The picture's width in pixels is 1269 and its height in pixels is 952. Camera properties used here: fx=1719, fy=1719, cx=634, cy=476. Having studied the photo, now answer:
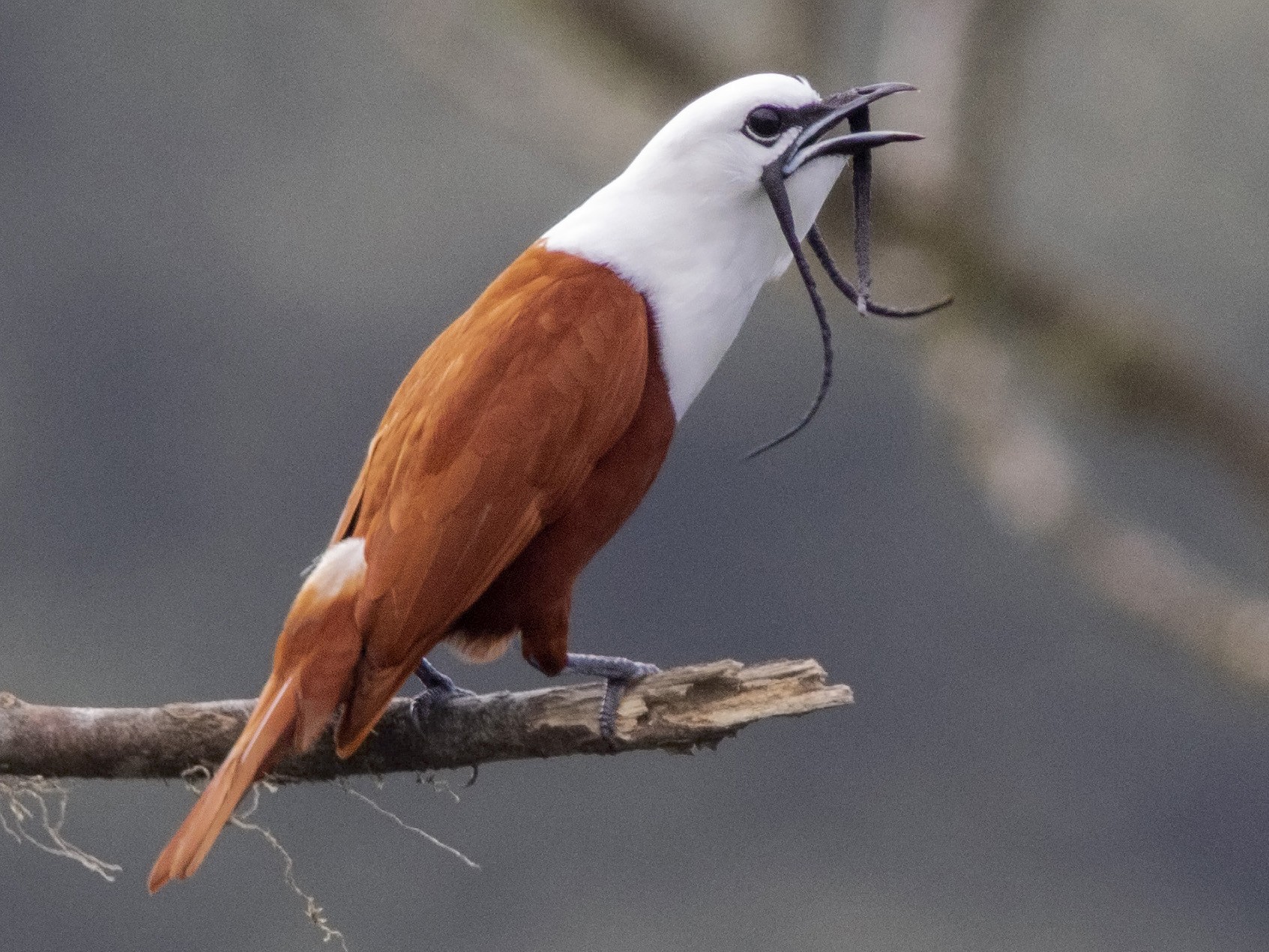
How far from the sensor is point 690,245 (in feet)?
4.13

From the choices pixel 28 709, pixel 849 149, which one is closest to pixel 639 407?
pixel 849 149

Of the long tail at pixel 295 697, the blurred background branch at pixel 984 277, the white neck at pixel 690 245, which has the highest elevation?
the white neck at pixel 690 245

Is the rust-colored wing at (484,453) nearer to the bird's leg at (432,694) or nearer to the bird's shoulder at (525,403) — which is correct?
the bird's shoulder at (525,403)

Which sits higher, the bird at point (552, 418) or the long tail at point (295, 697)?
the bird at point (552, 418)

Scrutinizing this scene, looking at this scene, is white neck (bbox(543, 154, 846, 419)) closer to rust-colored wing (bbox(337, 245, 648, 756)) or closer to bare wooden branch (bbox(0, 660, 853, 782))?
rust-colored wing (bbox(337, 245, 648, 756))

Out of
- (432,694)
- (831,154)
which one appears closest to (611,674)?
(432,694)

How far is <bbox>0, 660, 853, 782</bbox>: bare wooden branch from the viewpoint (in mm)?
1211

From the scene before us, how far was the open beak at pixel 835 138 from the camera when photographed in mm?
1221

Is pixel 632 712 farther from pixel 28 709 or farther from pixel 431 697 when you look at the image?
pixel 28 709

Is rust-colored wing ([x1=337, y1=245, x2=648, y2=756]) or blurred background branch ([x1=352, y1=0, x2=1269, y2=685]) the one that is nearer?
rust-colored wing ([x1=337, y1=245, x2=648, y2=756])

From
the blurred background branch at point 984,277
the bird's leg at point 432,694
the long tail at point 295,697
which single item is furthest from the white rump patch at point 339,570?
the blurred background branch at point 984,277

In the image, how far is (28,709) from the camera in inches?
53.2

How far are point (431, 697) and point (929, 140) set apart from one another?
1254mm

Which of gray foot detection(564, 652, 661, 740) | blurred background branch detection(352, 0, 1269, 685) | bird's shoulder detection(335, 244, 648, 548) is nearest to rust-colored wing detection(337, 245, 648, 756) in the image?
bird's shoulder detection(335, 244, 648, 548)
